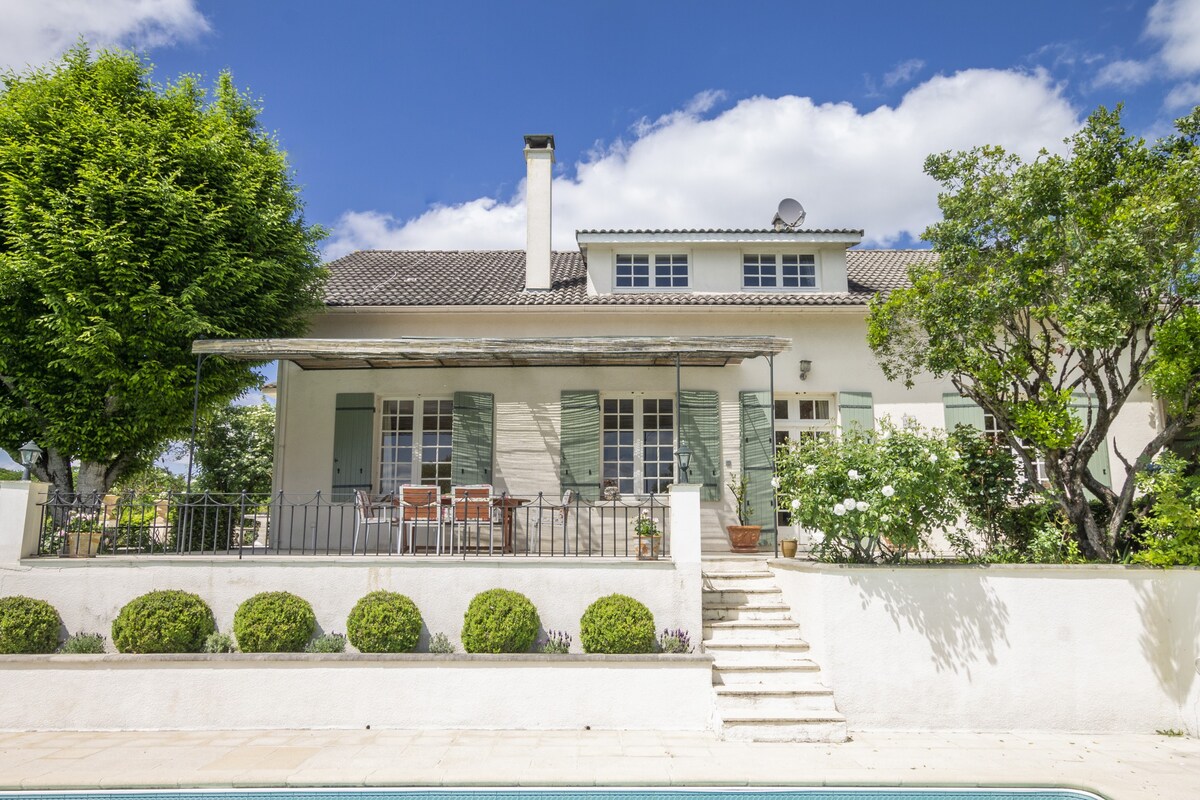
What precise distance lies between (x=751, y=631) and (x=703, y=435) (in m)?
4.36

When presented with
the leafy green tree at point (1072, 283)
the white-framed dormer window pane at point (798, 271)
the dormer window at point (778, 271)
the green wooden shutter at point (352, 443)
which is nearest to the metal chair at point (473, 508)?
the green wooden shutter at point (352, 443)

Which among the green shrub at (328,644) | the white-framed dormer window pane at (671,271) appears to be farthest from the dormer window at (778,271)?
the green shrub at (328,644)

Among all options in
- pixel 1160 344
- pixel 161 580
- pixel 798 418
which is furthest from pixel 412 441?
pixel 1160 344

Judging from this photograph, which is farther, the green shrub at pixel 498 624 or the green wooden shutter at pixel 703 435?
the green wooden shutter at pixel 703 435

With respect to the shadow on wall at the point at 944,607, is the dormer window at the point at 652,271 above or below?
above

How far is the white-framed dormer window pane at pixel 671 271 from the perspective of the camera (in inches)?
537

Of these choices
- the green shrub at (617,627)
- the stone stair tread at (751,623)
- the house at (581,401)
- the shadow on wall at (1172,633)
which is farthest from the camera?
the house at (581,401)

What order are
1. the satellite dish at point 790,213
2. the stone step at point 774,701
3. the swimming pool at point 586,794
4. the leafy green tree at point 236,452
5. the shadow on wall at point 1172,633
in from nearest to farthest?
the swimming pool at point 586,794 < the stone step at point 774,701 < the shadow on wall at point 1172,633 < the satellite dish at point 790,213 < the leafy green tree at point 236,452

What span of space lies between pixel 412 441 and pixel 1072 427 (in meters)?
9.48

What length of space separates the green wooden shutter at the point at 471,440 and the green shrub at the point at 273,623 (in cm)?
440

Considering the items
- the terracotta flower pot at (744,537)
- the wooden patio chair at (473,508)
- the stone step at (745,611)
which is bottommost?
the stone step at (745,611)

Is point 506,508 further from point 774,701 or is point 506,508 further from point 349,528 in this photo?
point 774,701

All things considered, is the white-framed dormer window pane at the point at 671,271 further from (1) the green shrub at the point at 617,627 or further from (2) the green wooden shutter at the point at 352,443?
(1) the green shrub at the point at 617,627

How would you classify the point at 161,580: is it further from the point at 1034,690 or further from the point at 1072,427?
the point at 1072,427
